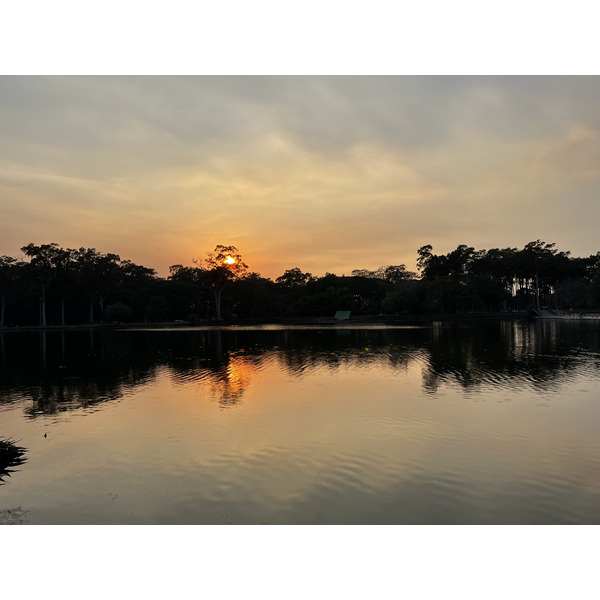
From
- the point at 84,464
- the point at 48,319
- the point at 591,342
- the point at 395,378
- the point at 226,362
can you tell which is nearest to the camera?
the point at 84,464

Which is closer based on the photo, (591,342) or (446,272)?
(591,342)

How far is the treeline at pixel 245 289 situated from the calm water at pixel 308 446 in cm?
7088

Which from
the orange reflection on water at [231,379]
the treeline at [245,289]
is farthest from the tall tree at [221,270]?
the orange reflection on water at [231,379]

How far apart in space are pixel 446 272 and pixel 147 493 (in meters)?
114

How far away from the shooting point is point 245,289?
101 metres

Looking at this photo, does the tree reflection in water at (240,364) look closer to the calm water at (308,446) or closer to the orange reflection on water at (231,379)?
the orange reflection on water at (231,379)

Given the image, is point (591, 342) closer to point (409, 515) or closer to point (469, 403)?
point (469, 403)

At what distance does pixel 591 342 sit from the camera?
1555 inches

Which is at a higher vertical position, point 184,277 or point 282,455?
point 184,277

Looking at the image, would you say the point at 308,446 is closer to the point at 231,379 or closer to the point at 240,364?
the point at 231,379

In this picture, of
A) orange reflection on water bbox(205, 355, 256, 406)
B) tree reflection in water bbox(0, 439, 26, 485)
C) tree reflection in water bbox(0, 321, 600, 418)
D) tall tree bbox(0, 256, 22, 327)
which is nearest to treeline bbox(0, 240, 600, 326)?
tall tree bbox(0, 256, 22, 327)

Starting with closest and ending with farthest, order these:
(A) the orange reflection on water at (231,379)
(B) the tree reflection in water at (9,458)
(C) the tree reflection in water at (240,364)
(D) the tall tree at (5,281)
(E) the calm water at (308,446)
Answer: (E) the calm water at (308,446)
(B) the tree reflection in water at (9,458)
(A) the orange reflection on water at (231,379)
(C) the tree reflection in water at (240,364)
(D) the tall tree at (5,281)

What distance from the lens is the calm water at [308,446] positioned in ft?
29.5

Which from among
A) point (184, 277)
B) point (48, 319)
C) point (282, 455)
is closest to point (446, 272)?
point (184, 277)
